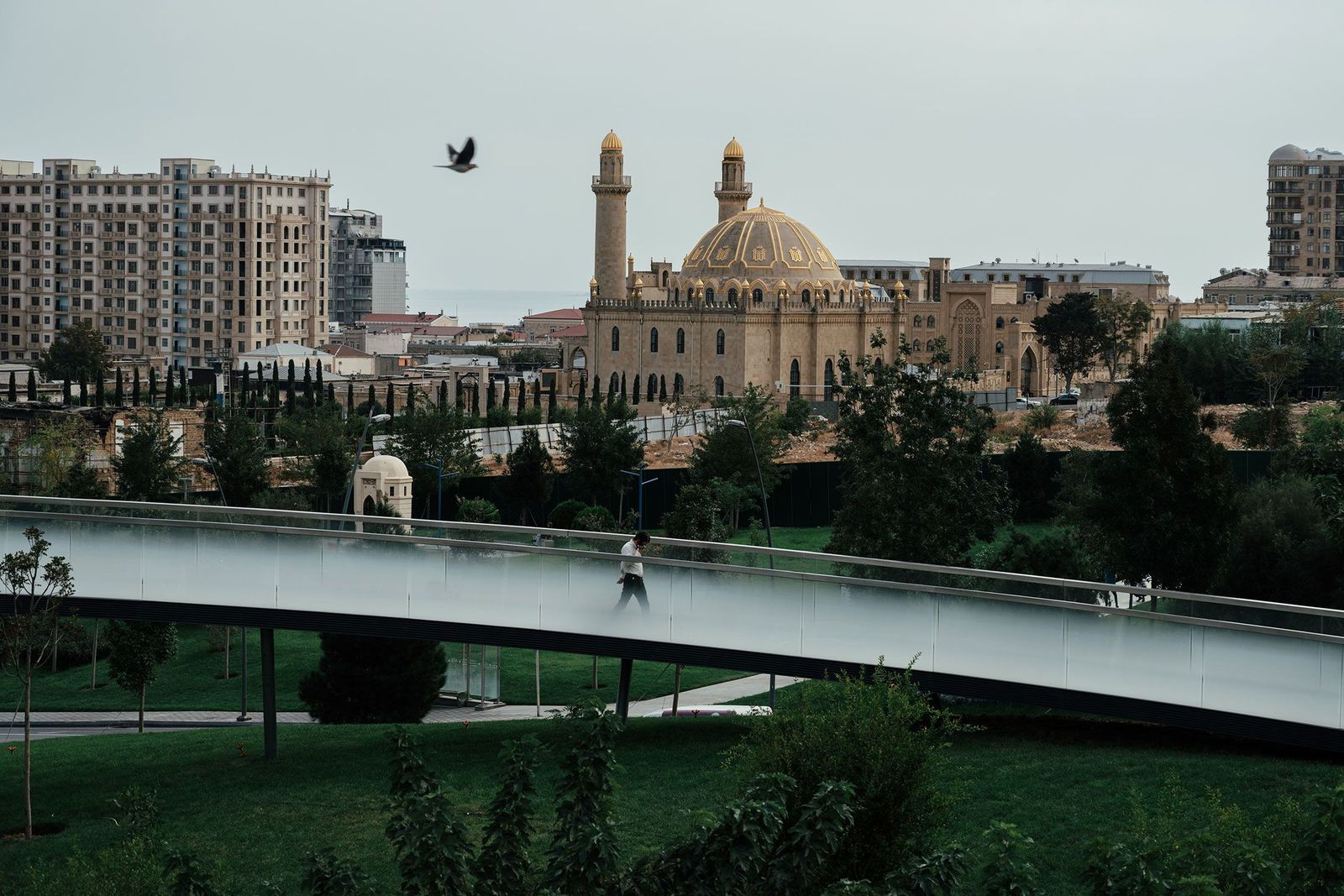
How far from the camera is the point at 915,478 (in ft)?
100

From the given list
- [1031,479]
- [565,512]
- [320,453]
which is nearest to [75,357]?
[320,453]

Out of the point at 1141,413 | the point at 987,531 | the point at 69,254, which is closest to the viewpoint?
the point at 1141,413

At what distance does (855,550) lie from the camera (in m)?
31.0

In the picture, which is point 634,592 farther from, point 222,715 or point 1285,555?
point 222,715

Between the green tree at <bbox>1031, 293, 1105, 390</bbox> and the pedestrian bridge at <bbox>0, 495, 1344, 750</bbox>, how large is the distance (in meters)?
79.7

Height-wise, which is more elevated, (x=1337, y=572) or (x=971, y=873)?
(x=1337, y=572)

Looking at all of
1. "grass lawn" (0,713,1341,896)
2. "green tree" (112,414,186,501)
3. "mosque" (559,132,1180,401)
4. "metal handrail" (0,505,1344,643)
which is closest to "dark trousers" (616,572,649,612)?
"metal handrail" (0,505,1344,643)

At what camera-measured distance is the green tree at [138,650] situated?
107ft

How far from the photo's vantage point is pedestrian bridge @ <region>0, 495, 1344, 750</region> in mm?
19844

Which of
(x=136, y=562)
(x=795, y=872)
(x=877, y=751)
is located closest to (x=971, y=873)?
(x=877, y=751)

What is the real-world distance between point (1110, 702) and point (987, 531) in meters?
11.7

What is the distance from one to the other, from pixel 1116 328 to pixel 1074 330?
2539mm

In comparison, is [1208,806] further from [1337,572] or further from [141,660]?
[141,660]

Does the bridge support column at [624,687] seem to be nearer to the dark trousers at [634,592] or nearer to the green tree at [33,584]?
the dark trousers at [634,592]
